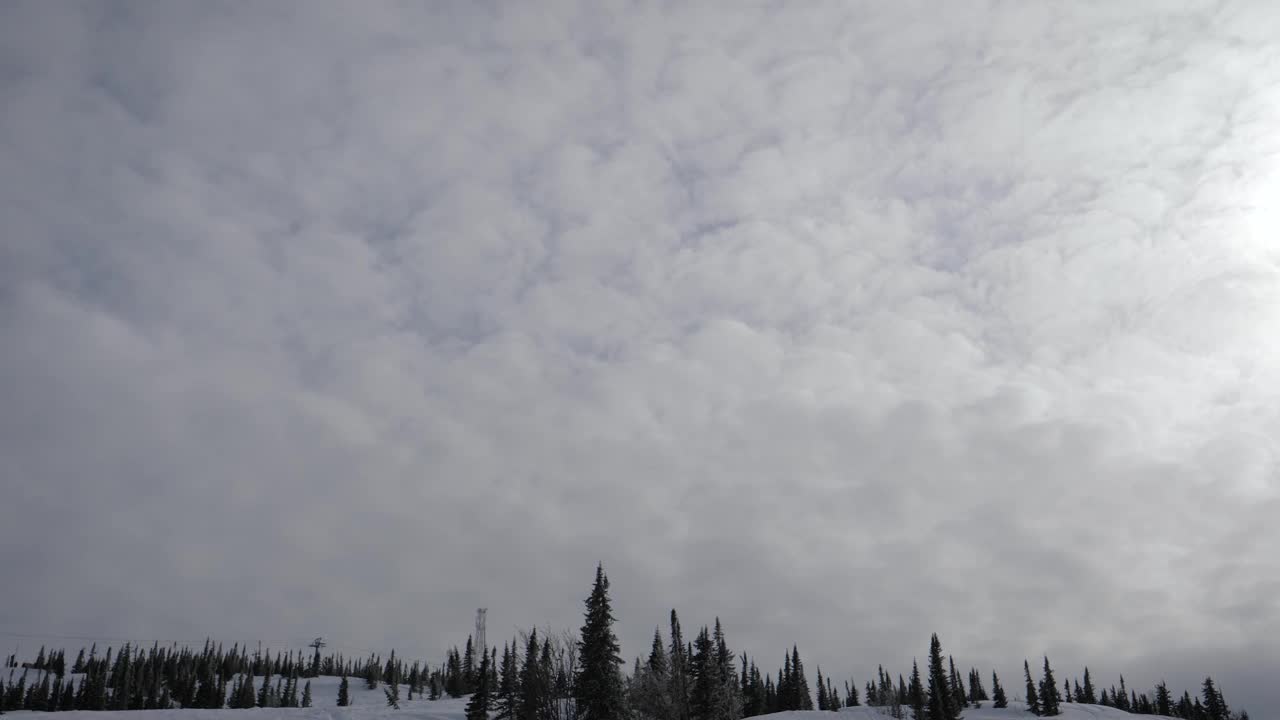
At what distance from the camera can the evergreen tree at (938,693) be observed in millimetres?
91500

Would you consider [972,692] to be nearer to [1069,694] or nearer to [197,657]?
[1069,694]

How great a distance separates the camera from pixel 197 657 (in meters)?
168

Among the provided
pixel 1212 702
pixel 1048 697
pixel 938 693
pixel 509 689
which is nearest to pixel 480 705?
pixel 509 689

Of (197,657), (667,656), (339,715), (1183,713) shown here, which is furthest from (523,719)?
(1183,713)

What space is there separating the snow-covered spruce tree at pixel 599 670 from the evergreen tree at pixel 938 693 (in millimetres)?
45667

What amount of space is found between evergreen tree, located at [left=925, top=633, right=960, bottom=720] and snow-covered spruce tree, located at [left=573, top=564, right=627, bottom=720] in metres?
45.7

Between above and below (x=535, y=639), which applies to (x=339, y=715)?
below

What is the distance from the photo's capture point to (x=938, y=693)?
301ft

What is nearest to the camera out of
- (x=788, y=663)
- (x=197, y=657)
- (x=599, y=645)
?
(x=599, y=645)

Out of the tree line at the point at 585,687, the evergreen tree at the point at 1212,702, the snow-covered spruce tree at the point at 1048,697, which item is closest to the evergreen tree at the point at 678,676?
the tree line at the point at 585,687

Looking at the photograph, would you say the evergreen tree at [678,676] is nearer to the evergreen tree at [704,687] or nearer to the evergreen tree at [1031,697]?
the evergreen tree at [704,687]

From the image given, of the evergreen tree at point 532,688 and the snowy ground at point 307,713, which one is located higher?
the evergreen tree at point 532,688

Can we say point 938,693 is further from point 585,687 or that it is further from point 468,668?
point 468,668

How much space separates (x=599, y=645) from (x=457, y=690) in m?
102
